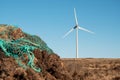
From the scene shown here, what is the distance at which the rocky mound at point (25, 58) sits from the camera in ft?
65.8

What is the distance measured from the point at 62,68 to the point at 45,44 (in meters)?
2.44

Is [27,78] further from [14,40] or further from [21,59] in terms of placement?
[14,40]

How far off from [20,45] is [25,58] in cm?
86

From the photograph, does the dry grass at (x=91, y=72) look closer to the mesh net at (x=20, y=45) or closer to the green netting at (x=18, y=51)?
the mesh net at (x=20, y=45)

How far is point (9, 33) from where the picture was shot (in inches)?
900

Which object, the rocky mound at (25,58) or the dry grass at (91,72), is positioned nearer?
the rocky mound at (25,58)

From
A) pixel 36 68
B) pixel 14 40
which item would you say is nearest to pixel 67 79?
pixel 36 68

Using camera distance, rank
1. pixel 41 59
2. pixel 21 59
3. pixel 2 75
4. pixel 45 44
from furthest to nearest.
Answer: pixel 45 44 < pixel 41 59 < pixel 21 59 < pixel 2 75

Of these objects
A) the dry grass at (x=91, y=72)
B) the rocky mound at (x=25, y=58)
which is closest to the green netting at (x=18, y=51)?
the rocky mound at (x=25, y=58)

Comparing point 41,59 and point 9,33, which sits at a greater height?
point 9,33

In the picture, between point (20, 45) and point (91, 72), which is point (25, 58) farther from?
→ point (91, 72)

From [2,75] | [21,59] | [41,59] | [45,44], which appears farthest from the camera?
[45,44]

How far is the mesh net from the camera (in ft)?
69.4

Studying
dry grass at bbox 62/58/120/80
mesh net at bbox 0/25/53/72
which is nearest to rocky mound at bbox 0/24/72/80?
mesh net at bbox 0/25/53/72
